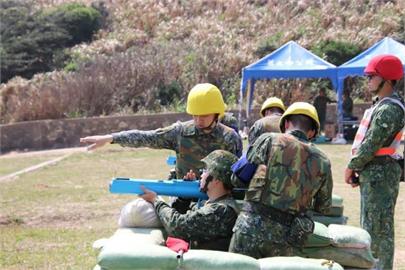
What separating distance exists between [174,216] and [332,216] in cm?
166

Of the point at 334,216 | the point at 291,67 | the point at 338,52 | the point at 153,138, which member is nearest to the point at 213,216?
the point at 153,138

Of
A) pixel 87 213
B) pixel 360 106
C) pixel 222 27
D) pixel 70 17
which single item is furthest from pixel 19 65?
pixel 87 213

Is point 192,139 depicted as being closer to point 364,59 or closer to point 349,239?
point 349,239

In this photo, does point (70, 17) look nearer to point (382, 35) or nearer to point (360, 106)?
point (382, 35)

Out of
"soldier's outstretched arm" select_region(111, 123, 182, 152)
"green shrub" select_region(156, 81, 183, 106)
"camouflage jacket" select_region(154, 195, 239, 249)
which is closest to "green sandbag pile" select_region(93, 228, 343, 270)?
"camouflage jacket" select_region(154, 195, 239, 249)

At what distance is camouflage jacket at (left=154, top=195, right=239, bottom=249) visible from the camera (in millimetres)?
4824

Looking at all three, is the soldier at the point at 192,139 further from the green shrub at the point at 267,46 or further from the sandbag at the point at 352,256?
the green shrub at the point at 267,46

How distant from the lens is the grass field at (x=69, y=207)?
314 inches

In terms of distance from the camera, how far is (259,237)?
4.52 metres

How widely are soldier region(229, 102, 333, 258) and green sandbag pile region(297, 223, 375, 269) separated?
31cm

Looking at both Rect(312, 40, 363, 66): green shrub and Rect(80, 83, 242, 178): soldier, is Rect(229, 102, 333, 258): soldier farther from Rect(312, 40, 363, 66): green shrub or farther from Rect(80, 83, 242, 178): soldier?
Rect(312, 40, 363, 66): green shrub

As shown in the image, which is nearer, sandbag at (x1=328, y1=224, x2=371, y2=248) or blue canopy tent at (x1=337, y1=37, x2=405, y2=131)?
sandbag at (x1=328, y1=224, x2=371, y2=248)

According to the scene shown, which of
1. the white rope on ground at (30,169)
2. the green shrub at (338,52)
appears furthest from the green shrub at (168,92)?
the white rope on ground at (30,169)

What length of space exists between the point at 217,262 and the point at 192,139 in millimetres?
Result: 1903
